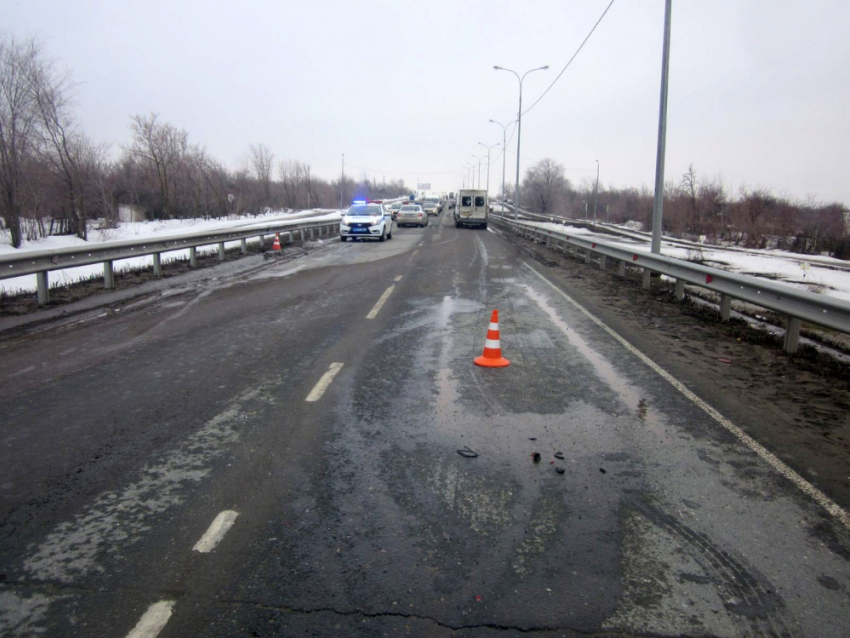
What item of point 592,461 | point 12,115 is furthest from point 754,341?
point 12,115

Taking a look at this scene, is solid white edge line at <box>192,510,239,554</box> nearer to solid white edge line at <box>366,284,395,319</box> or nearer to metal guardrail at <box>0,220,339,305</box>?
solid white edge line at <box>366,284,395,319</box>

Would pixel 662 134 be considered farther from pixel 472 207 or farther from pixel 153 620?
pixel 472 207

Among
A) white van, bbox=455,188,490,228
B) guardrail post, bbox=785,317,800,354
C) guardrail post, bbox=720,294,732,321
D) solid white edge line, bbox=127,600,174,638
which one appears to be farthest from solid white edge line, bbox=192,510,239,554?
white van, bbox=455,188,490,228

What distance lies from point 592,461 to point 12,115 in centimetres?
3899

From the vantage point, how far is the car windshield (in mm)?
31420

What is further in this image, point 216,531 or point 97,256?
point 97,256

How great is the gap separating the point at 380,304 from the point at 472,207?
35.8 meters

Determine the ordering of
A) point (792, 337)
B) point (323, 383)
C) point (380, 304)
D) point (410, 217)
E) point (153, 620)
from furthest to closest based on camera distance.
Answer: point (410, 217), point (380, 304), point (792, 337), point (323, 383), point (153, 620)

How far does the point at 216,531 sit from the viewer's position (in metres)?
Answer: 3.77

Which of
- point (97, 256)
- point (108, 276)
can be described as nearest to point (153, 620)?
point (97, 256)

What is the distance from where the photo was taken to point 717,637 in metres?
2.94

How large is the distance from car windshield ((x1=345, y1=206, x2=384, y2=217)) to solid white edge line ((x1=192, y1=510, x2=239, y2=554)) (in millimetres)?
28097

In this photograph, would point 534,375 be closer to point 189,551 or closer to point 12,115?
point 189,551

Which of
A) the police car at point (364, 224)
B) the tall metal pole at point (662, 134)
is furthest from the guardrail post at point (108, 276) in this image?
the police car at point (364, 224)
